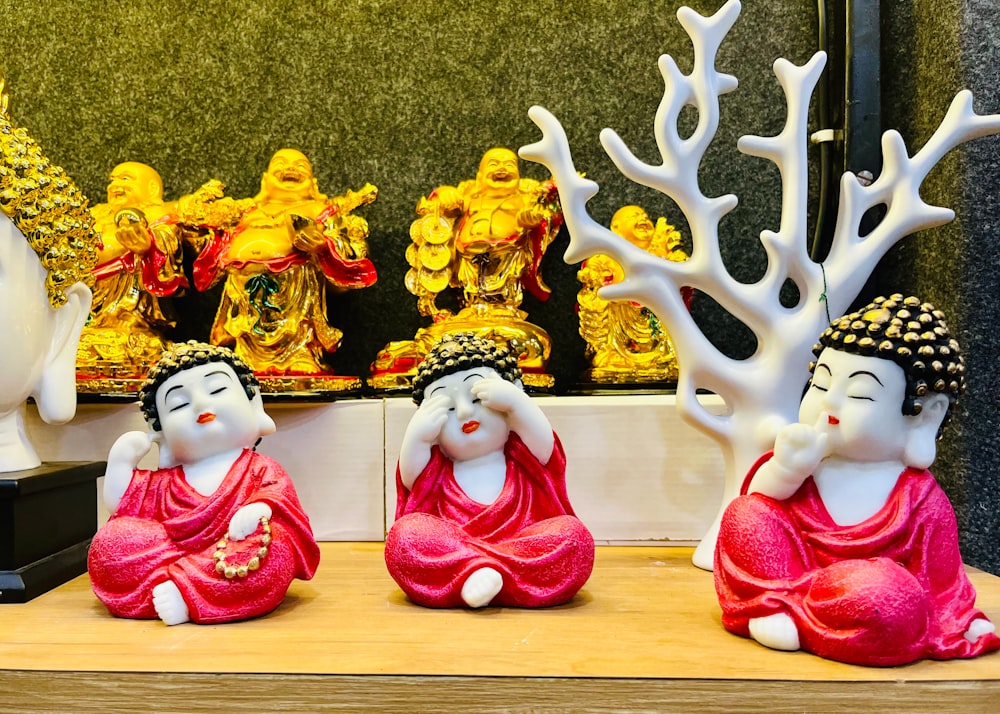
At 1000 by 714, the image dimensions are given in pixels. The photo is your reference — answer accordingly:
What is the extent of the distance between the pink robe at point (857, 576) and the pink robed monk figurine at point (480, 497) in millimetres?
241

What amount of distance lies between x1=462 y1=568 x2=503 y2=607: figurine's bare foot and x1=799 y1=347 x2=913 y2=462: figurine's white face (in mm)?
473

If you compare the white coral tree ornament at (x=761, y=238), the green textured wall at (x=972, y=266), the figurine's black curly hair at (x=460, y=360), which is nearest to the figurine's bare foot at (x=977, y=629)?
the white coral tree ornament at (x=761, y=238)

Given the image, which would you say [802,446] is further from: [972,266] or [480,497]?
[972,266]

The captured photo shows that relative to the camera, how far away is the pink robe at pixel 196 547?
45.3 inches

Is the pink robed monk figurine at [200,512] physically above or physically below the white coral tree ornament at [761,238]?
below

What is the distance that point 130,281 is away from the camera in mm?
1781

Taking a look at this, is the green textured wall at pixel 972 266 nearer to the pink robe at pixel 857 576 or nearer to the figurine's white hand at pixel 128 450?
the pink robe at pixel 857 576

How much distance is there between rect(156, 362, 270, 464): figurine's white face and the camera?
4.09 feet

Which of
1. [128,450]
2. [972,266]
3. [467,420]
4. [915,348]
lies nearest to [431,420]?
[467,420]

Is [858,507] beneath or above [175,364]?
beneath

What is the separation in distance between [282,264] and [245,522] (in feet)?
2.25

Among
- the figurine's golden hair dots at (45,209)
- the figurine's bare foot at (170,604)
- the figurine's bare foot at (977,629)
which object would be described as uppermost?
the figurine's golden hair dots at (45,209)

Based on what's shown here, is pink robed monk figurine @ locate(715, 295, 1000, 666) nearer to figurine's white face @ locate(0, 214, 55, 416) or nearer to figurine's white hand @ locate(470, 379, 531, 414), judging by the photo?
figurine's white hand @ locate(470, 379, 531, 414)

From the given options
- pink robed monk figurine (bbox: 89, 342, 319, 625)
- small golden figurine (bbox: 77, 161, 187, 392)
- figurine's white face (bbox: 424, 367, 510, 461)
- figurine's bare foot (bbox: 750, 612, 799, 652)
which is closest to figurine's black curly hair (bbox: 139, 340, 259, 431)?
pink robed monk figurine (bbox: 89, 342, 319, 625)
